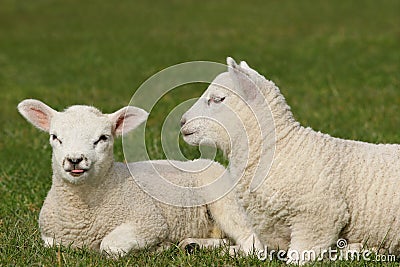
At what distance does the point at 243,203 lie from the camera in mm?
5215

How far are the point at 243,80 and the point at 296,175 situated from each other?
71 cm

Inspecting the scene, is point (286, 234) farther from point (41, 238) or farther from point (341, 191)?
point (41, 238)

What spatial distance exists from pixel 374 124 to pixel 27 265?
20.0 feet

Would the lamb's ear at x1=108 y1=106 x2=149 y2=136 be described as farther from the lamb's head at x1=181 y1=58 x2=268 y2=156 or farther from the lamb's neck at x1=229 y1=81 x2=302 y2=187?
the lamb's neck at x1=229 y1=81 x2=302 y2=187

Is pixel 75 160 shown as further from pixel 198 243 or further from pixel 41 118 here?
pixel 198 243

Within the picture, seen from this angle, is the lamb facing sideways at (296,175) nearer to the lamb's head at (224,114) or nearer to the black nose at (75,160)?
the lamb's head at (224,114)

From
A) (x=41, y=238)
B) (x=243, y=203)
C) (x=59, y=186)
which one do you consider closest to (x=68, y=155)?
A: (x=59, y=186)

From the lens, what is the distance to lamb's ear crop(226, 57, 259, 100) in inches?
196

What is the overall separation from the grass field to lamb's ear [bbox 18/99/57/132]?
84cm

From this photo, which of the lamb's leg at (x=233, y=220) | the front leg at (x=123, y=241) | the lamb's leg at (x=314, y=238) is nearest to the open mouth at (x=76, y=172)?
the front leg at (x=123, y=241)

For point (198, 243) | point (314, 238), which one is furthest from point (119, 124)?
point (314, 238)

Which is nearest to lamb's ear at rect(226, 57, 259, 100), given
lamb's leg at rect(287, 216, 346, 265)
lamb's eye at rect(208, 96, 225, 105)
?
lamb's eye at rect(208, 96, 225, 105)

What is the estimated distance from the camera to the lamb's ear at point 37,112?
5582mm

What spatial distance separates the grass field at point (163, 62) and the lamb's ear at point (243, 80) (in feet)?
3.63
